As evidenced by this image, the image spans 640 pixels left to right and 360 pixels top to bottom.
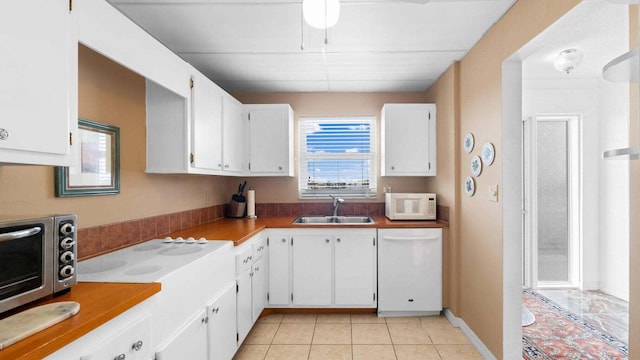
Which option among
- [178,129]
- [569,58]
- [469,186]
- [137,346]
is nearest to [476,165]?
[469,186]

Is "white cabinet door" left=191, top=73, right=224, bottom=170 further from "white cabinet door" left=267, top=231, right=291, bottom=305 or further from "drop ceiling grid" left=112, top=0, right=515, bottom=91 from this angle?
"white cabinet door" left=267, top=231, right=291, bottom=305

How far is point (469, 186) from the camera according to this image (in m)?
2.61

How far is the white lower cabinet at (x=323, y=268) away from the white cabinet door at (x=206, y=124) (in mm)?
980

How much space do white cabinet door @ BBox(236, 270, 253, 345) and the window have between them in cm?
148

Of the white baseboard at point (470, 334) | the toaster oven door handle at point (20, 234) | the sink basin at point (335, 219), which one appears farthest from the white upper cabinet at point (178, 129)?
the white baseboard at point (470, 334)

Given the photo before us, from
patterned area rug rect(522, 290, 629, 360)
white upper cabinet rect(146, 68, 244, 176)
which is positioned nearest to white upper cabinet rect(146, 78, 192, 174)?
white upper cabinet rect(146, 68, 244, 176)

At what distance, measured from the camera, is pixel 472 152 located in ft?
8.38

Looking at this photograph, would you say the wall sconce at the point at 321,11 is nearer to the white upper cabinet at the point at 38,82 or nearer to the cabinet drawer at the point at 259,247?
the white upper cabinet at the point at 38,82

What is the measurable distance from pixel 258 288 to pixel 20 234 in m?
1.99

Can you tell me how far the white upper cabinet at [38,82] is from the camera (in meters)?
0.93

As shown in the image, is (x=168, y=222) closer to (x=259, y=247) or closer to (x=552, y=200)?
(x=259, y=247)

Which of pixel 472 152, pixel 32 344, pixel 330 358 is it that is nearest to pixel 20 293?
pixel 32 344


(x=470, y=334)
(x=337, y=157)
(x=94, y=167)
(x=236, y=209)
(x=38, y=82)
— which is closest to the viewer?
(x=38, y=82)

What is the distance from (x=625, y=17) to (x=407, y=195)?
2.01 meters
